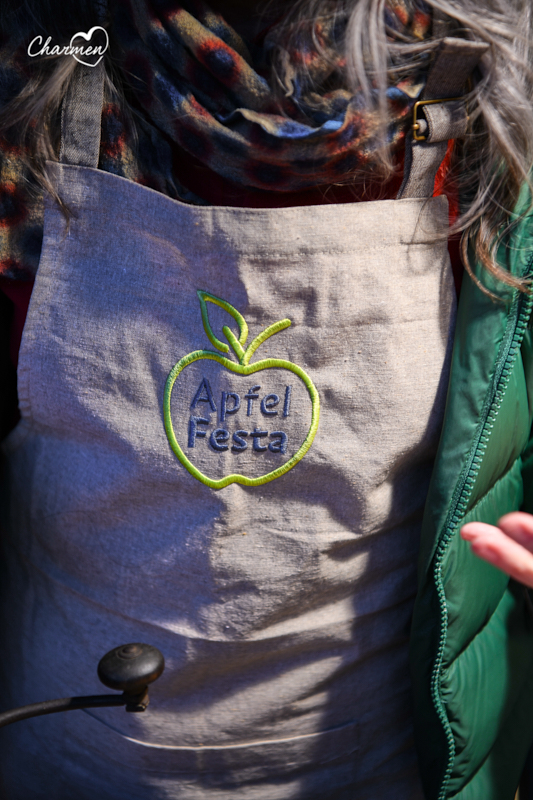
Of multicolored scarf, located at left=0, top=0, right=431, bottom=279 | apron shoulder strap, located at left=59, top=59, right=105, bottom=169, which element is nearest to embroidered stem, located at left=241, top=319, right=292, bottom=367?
multicolored scarf, located at left=0, top=0, right=431, bottom=279

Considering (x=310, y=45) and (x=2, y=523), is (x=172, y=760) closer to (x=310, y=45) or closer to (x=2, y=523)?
(x=2, y=523)

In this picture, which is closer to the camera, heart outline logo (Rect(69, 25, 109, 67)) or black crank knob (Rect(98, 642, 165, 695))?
black crank knob (Rect(98, 642, 165, 695))

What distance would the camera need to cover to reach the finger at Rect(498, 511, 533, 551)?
524 mm

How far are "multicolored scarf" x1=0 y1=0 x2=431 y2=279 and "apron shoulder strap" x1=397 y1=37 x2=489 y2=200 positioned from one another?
0.05ft

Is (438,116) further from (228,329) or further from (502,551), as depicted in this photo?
(502,551)

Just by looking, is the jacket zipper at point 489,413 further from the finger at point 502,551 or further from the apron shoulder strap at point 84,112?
the apron shoulder strap at point 84,112

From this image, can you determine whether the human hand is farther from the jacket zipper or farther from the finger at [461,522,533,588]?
the jacket zipper

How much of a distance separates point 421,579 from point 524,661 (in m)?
0.26

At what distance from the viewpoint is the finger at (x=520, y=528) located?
52cm

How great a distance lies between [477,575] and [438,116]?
0.52 m

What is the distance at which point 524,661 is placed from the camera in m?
0.82

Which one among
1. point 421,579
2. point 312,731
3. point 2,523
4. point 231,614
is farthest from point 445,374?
point 2,523

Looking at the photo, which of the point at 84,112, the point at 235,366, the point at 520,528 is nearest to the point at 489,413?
the point at 520,528

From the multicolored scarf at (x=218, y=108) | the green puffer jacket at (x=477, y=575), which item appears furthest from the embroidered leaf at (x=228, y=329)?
the green puffer jacket at (x=477, y=575)
